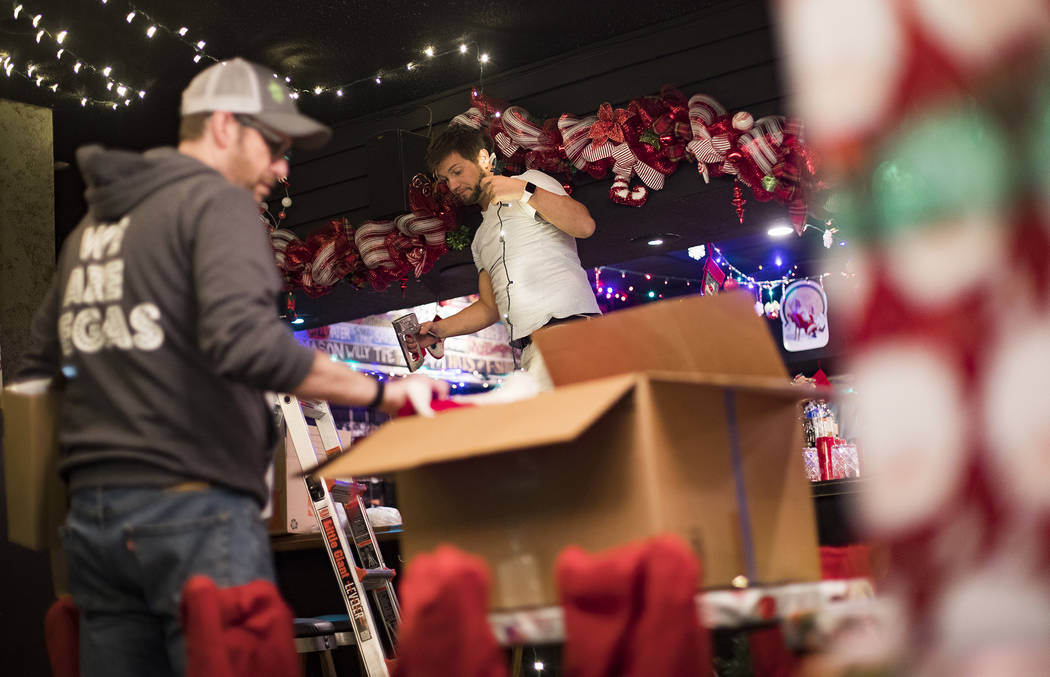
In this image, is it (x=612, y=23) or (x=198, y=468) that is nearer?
(x=198, y=468)

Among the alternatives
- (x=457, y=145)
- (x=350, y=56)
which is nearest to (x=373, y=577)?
(x=457, y=145)

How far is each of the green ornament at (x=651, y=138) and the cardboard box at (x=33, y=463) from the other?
10.2 feet

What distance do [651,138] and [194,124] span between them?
2.89 m

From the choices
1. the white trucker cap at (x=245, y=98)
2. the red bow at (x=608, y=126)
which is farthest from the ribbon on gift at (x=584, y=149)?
the white trucker cap at (x=245, y=98)

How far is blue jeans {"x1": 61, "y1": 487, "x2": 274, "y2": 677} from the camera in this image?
1643 millimetres

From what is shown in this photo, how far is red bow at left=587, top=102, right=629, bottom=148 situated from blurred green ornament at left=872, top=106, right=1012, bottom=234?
363 centimetres

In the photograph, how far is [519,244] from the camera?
12.8 ft

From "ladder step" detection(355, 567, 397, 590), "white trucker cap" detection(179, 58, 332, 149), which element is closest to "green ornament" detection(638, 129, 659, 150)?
"ladder step" detection(355, 567, 397, 590)

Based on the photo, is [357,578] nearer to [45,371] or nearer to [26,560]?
[26,560]

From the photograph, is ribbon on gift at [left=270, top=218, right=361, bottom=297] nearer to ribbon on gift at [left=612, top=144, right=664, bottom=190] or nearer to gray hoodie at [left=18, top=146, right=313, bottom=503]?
ribbon on gift at [left=612, top=144, right=664, bottom=190]

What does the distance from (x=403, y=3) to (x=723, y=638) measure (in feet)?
9.74

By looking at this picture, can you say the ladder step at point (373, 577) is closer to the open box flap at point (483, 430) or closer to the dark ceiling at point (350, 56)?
the dark ceiling at point (350, 56)

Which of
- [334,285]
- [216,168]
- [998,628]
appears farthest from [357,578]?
[998,628]

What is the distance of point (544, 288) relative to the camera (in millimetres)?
3803
